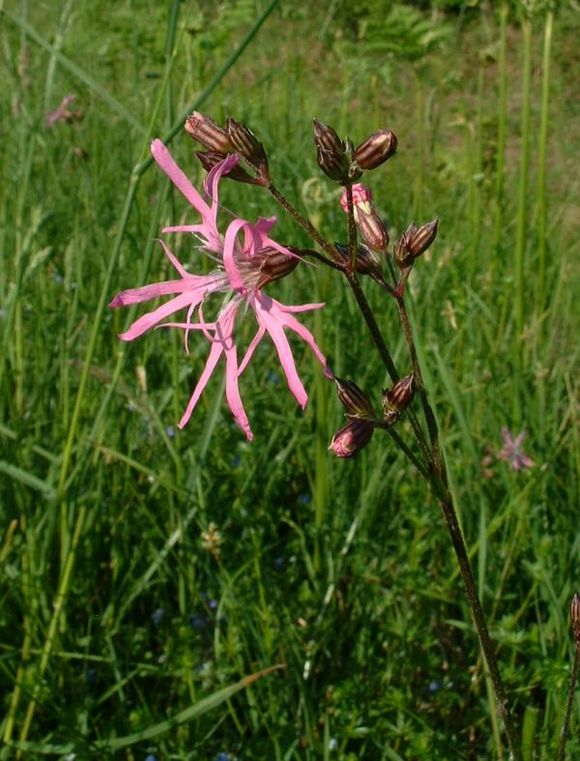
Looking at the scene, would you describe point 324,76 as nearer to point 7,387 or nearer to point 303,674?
point 7,387

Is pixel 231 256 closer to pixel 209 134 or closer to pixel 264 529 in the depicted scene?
pixel 209 134

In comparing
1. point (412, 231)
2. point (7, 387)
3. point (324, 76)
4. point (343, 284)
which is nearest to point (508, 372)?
point (343, 284)

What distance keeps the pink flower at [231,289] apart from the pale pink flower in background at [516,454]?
79 cm

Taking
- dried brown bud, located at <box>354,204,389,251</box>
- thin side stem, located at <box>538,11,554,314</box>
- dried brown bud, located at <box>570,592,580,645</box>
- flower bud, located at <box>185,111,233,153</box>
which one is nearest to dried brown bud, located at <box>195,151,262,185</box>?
flower bud, located at <box>185,111,233,153</box>

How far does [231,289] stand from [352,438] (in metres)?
0.17

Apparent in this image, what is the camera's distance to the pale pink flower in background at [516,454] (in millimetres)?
1486

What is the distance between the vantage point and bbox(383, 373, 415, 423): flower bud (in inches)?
30.3

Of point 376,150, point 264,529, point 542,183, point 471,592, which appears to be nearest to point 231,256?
point 376,150

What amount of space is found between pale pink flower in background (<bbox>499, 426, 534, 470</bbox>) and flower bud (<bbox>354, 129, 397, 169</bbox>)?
32.4 inches

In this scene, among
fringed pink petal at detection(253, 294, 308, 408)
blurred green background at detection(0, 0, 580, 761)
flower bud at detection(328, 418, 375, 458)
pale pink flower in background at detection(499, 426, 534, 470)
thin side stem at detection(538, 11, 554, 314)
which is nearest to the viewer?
fringed pink petal at detection(253, 294, 308, 408)

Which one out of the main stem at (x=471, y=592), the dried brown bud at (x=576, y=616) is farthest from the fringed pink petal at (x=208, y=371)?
the dried brown bud at (x=576, y=616)

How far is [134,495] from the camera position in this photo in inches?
60.3

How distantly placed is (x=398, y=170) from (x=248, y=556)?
72.4 inches

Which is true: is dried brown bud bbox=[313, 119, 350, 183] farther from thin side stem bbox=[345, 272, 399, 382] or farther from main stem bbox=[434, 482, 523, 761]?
main stem bbox=[434, 482, 523, 761]
